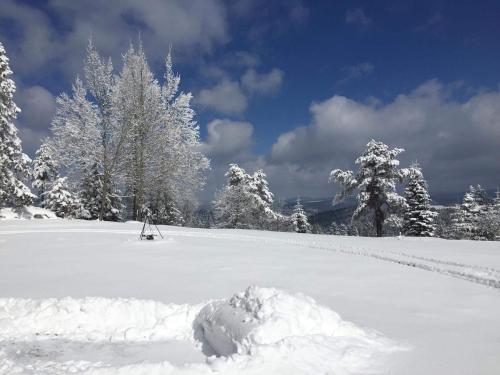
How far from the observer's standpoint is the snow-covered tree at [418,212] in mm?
32062

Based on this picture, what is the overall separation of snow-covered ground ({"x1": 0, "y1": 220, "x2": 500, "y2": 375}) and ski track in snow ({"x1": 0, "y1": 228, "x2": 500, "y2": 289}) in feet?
0.19

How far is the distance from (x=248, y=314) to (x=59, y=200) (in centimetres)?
3000

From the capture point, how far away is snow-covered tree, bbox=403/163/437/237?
32062 mm

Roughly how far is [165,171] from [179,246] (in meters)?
9.61


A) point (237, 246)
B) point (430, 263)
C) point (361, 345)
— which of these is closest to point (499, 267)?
point (430, 263)

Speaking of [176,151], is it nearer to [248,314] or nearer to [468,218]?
[248,314]

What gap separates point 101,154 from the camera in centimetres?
2133

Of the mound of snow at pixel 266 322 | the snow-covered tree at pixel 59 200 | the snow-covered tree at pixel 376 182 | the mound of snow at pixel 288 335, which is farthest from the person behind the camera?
the snow-covered tree at pixel 59 200

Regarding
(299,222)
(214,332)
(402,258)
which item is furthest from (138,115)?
(299,222)

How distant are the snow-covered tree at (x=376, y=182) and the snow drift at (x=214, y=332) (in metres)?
22.2

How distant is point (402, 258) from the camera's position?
11484mm

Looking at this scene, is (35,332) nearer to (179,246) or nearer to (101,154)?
(179,246)

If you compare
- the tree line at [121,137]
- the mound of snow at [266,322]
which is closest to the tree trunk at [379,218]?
the tree line at [121,137]

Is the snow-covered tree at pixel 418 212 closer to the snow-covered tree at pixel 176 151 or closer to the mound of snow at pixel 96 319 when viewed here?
the snow-covered tree at pixel 176 151
